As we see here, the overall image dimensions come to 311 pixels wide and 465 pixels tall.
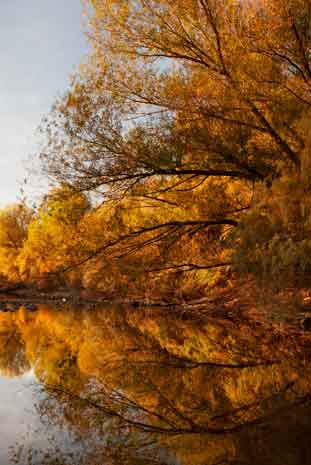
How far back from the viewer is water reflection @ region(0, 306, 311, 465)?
4.52 m

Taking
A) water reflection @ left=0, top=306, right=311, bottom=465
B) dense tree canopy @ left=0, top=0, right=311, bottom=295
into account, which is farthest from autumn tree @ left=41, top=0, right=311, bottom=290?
water reflection @ left=0, top=306, right=311, bottom=465

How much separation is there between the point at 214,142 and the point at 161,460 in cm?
682

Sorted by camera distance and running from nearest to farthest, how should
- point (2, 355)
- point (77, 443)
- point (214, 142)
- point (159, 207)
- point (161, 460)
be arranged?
point (161, 460) → point (77, 443) → point (214, 142) → point (2, 355) → point (159, 207)

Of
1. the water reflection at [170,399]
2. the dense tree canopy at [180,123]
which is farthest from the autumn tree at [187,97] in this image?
the water reflection at [170,399]

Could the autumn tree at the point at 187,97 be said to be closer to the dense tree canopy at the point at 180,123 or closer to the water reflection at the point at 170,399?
the dense tree canopy at the point at 180,123

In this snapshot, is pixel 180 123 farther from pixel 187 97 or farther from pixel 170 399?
pixel 170 399

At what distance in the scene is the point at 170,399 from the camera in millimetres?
6391

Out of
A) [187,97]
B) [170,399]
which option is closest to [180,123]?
[187,97]

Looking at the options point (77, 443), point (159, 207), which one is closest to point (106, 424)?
point (77, 443)

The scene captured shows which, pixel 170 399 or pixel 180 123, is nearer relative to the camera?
pixel 170 399

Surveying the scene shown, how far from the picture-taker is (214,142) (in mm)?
9656

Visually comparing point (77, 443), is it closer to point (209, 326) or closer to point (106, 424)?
point (106, 424)

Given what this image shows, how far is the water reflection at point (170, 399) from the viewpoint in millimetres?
4523

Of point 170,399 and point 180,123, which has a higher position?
point 180,123
